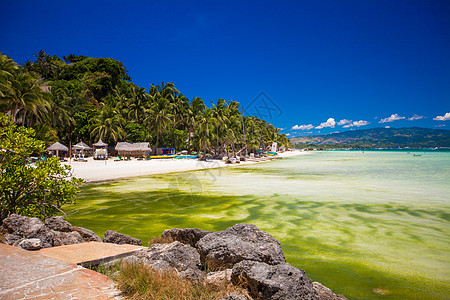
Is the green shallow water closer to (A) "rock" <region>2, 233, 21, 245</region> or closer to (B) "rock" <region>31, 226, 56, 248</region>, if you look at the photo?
(B) "rock" <region>31, 226, 56, 248</region>

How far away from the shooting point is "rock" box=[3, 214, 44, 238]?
18.2 ft

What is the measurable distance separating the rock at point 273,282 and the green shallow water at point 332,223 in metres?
1.98

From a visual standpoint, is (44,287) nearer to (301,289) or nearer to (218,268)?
(218,268)

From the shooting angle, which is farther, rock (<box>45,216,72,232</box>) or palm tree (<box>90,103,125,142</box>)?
palm tree (<box>90,103,125,142</box>)

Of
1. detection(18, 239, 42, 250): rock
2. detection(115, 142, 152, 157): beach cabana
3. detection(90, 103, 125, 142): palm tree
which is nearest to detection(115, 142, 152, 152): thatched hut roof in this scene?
detection(115, 142, 152, 157): beach cabana

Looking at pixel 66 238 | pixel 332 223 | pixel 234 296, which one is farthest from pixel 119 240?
pixel 332 223

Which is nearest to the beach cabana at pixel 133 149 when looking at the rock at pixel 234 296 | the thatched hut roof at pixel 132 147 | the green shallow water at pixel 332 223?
the thatched hut roof at pixel 132 147

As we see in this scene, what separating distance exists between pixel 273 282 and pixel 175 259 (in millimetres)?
1786

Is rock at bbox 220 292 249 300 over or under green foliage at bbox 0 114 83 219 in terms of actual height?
under

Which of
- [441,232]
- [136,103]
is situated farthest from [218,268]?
[136,103]

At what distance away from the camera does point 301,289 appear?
3.52 m

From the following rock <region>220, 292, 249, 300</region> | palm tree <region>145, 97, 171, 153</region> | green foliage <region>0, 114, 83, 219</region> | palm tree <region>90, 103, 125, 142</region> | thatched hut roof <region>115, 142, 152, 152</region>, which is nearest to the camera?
rock <region>220, 292, 249, 300</region>

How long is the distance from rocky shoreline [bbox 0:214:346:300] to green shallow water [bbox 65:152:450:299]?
1743 millimetres

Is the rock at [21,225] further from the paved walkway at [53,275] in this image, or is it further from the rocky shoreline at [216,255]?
the paved walkway at [53,275]
